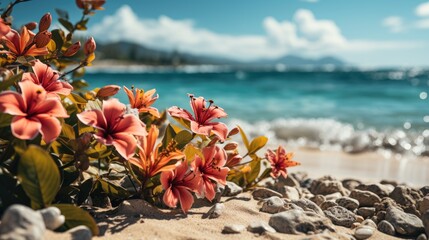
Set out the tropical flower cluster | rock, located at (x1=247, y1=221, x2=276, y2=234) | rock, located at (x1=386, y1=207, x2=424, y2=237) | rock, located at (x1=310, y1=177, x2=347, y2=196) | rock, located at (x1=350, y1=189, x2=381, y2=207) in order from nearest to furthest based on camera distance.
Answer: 1. the tropical flower cluster
2. rock, located at (x1=247, y1=221, x2=276, y2=234)
3. rock, located at (x1=386, y1=207, x2=424, y2=237)
4. rock, located at (x1=350, y1=189, x2=381, y2=207)
5. rock, located at (x1=310, y1=177, x2=347, y2=196)

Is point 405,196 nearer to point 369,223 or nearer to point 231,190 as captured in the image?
point 369,223

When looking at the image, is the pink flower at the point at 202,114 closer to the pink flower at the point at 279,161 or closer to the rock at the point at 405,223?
the pink flower at the point at 279,161

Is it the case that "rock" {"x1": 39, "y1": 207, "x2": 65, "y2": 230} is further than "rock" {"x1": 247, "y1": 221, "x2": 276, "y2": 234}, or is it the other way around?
"rock" {"x1": 247, "y1": 221, "x2": 276, "y2": 234}

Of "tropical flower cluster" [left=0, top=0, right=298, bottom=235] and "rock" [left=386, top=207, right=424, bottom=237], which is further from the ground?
"tropical flower cluster" [left=0, top=0, right=298, bottom=235]

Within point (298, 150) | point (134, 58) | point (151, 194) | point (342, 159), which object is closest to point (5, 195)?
point (151, 194)

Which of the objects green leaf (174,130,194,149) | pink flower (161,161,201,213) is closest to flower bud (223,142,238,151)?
green leaf (174,130,194,149)

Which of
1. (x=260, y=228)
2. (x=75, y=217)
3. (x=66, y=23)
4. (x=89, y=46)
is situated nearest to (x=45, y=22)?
(x=89, y=46)

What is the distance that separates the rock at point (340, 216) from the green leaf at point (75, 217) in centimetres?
118

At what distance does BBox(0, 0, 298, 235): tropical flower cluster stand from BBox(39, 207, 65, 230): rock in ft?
0.18

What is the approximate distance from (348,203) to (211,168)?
0.99 m

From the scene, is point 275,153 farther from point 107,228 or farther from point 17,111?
point 17,111

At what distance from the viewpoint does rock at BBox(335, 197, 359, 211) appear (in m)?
2.35

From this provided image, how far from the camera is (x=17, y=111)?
134 cm

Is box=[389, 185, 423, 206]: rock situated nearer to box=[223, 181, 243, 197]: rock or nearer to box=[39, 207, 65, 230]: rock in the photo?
box=[223, 181, 243, 197]: rock
